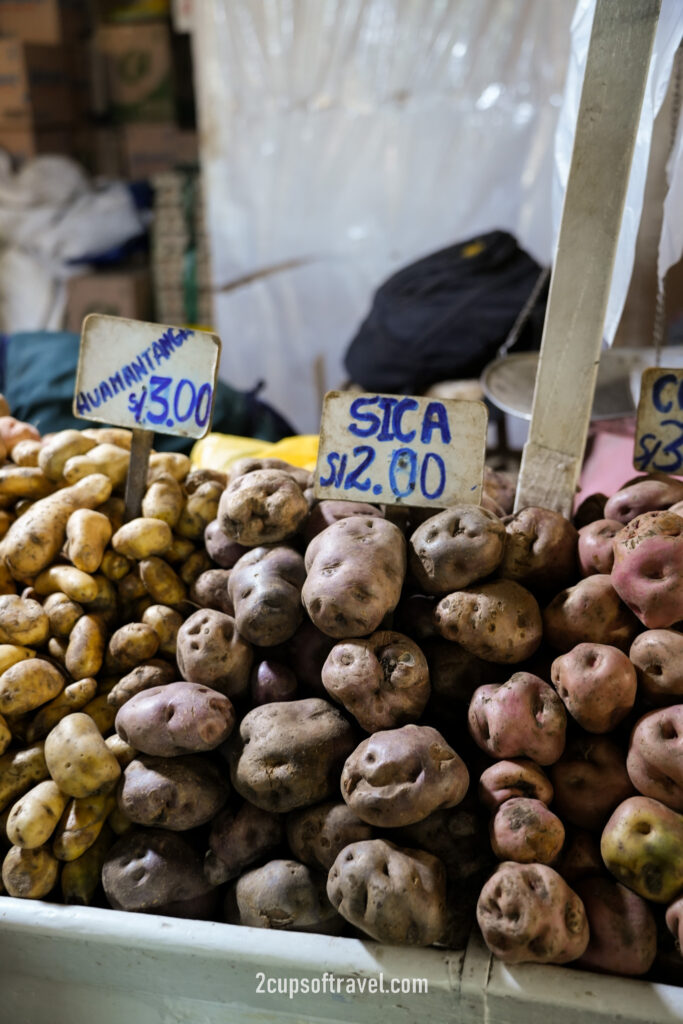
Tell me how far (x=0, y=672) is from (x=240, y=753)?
41cm

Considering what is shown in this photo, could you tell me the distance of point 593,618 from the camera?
1.12 m

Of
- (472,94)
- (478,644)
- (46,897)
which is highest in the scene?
(472,94)

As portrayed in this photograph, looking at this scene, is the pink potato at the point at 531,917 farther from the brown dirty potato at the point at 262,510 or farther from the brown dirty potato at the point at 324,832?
the brown dirty potato at the point at 262,510

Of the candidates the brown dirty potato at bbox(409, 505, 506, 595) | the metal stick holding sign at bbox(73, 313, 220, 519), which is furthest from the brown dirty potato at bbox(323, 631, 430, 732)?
the metal stick holding sign at bbox(73, 313, 220, 519)

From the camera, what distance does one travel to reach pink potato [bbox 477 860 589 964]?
0.92 metres

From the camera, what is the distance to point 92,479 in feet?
4.75

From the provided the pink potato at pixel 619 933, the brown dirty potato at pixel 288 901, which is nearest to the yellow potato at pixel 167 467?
the brown dirty potato at pixel 288 901

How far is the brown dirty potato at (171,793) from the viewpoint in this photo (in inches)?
43.3

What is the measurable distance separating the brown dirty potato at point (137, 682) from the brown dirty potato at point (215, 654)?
0.05m

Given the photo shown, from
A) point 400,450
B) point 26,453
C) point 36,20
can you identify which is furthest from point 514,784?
point 36,20

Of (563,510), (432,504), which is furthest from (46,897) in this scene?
(563,510)

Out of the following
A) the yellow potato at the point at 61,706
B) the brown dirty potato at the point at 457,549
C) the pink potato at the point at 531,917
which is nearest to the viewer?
the pink potato at the point at 531,917

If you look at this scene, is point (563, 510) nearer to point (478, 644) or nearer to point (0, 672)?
point (478, 644)

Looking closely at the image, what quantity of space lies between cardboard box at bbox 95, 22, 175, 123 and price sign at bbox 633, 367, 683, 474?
4.02m
